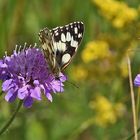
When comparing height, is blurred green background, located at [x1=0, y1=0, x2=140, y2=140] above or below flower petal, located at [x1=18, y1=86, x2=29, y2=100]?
below

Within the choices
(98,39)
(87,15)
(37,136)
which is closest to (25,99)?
(37,136)

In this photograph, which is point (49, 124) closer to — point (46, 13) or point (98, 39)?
point (98, 39)

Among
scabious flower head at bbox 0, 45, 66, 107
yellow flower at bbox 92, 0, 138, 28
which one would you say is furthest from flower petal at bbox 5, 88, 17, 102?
yellow flower at bbox 92, 0, 138, 28

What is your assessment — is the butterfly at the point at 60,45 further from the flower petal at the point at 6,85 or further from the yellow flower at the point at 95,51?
the yellow flower at the point at 95,51

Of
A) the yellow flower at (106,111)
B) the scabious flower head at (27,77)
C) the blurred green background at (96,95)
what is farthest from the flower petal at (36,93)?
the yellow flower at (106,111)

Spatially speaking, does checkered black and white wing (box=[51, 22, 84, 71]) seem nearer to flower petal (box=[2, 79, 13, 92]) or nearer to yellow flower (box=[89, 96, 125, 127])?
flower petal (box=[2, 79, 13, 92])
